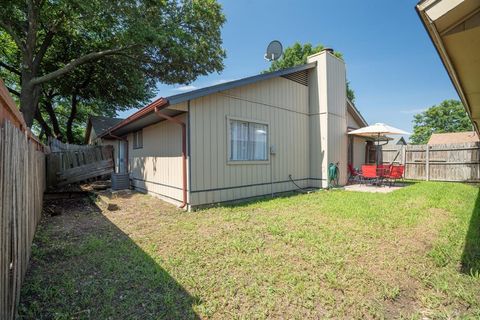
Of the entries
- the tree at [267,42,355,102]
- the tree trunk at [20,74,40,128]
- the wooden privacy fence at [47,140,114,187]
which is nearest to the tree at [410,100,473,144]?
the tree at [267,42,355,102]

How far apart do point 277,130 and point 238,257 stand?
559 cm

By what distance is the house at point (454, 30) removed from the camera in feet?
5.90

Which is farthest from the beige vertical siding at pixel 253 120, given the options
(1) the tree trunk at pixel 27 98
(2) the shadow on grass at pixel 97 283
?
(1) the tree trunk at pixel 27 98

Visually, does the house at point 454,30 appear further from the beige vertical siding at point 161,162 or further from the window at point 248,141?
the beige vertical siding at point 161,162

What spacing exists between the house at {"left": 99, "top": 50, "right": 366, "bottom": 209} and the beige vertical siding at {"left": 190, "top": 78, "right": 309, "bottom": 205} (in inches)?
1.1

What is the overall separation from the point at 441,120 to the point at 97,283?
52588 millimetres

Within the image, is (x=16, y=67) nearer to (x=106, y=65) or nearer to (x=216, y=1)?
(x=106, y=65)

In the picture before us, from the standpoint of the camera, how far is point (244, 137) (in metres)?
7.30

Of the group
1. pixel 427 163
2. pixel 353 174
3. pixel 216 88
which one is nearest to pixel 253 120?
pixel 216 88

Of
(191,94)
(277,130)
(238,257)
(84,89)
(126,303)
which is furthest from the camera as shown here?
(84,89)

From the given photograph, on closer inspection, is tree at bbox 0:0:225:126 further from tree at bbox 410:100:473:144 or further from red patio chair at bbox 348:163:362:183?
tree at bbox 410:100:473:144

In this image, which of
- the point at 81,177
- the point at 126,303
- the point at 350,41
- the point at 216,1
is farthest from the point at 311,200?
the point at 216,1

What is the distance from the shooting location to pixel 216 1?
1284cm

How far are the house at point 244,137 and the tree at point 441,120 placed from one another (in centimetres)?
4024
